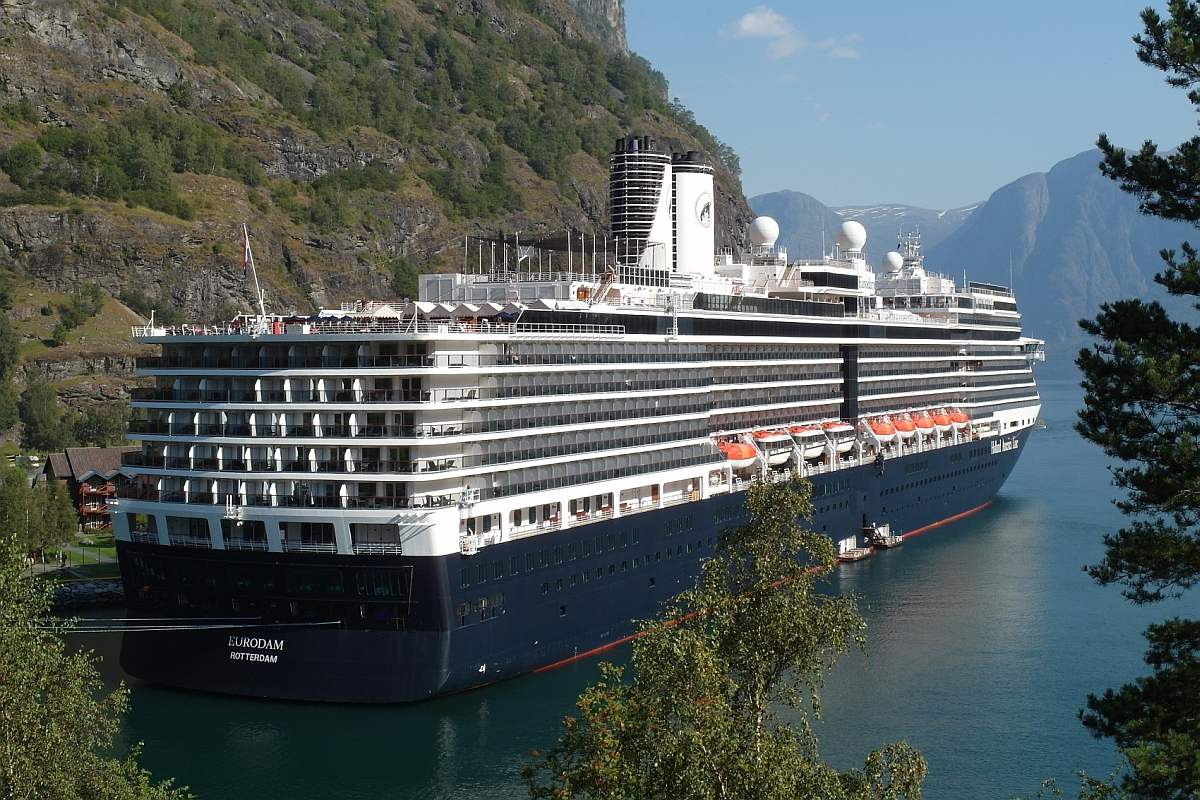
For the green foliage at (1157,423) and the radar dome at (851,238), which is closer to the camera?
the green foliage at (1157,423)

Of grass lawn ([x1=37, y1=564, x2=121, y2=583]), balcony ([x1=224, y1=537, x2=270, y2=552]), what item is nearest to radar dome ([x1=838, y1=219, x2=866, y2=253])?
grass lawn ([x1=37, y1=564, x2=121, y2=583])

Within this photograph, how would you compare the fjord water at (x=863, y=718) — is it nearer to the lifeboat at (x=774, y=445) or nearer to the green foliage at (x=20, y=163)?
the lifeboat at (x=774, y=445)

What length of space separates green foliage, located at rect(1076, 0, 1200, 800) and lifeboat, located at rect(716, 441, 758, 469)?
107 feet

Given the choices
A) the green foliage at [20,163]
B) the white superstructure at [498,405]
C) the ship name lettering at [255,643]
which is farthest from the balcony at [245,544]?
the green foliage at [20,163]

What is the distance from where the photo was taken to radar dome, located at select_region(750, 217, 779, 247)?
254ft

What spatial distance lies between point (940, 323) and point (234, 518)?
189 feet

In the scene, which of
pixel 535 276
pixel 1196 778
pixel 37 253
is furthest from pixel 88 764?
pixel 37 253

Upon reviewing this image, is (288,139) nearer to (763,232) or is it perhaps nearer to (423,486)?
(763,232)

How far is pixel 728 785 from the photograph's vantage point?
1986 cm

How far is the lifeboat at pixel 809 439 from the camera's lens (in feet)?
218

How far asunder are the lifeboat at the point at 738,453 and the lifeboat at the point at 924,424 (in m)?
22.5

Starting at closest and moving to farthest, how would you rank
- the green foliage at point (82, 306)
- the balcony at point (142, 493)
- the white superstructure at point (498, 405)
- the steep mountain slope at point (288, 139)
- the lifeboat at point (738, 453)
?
the white superstructure at point (498, 405), the balcony at point (142, 493), the lifeboat at point (738, 453), the green foliage at point (82, 306), the steep mountain slope at point (288, 139)

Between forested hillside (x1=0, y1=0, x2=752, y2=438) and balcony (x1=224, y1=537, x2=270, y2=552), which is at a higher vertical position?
forested hillside (x1=0, y1=0, x2=752, y2=438)

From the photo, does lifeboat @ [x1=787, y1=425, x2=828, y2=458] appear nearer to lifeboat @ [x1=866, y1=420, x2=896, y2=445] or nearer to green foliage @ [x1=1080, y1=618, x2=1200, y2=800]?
lifeboat @ [x1=866, y1=420, x2=896, y2=445]
